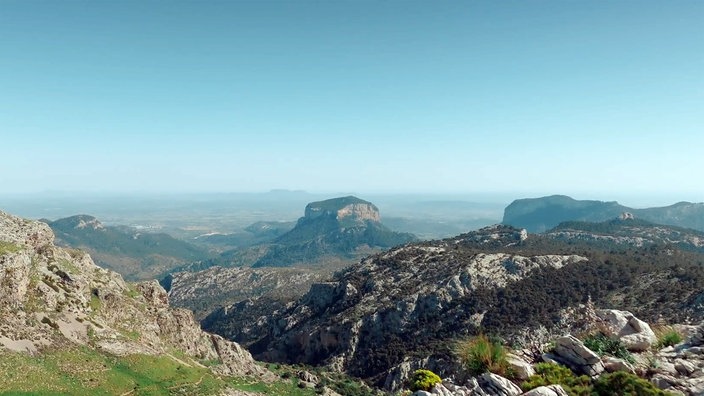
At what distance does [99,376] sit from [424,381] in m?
39.4

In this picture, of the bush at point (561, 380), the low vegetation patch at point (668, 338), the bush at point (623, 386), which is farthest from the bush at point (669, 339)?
the bush at point (561, 380)

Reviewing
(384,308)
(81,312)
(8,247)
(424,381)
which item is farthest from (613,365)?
(384,308)

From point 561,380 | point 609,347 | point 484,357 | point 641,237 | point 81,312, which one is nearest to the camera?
point 561,380

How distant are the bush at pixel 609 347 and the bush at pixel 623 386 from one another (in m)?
2.48

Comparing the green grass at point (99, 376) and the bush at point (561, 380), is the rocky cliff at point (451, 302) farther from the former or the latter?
the bush at point (561, 380)

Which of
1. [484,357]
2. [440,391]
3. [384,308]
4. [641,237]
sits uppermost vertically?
[484,357]

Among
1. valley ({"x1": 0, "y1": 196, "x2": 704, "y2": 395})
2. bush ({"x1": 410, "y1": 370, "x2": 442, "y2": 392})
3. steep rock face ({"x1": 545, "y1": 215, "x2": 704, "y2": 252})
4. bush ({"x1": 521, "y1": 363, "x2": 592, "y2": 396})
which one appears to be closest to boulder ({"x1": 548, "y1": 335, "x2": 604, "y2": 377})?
bush ({"x1": 521, "y1": 363, "x2": 592, "y2": 396})

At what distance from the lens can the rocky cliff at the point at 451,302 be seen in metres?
84.6

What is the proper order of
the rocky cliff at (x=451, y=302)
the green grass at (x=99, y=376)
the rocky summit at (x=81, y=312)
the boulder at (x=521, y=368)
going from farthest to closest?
1. the rocky cliff at (x=451, y=302)
2. the rocky summit at (x=81, y=312)
3. the green grass at (x=99, y=376)
4. the boulder at (x=521, y=368)

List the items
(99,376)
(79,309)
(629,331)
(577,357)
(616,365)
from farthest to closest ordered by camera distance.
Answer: (79,309) → (99,376) → (629,331) → (577,357) → (616,365)

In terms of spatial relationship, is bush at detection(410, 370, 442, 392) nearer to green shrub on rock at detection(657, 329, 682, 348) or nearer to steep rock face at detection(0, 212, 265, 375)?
green shrub on rock at detection(657, 329, 682, 348)

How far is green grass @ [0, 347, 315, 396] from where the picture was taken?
3762 cm

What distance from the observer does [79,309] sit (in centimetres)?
5259

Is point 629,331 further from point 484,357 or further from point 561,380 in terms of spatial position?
point 484,357
